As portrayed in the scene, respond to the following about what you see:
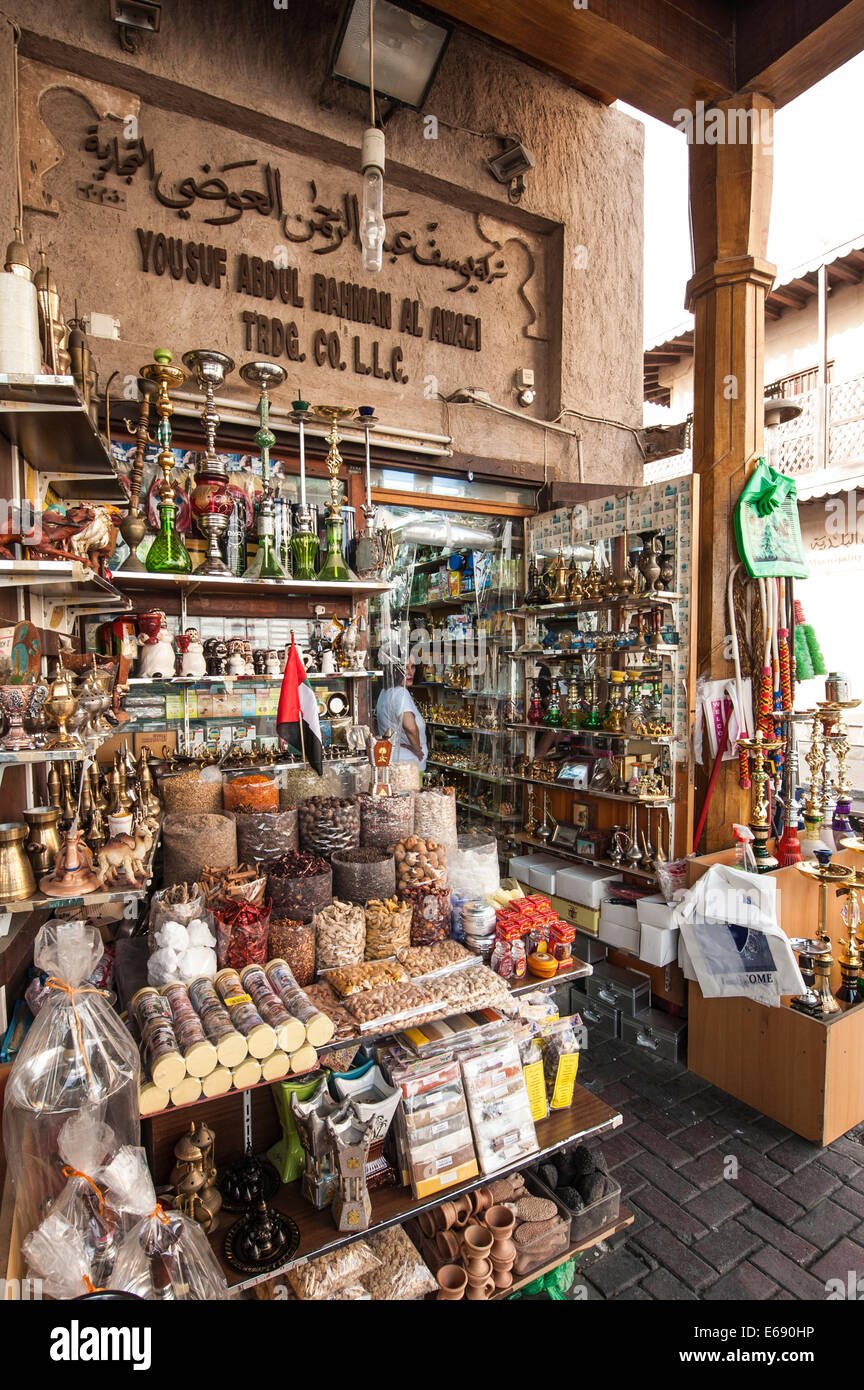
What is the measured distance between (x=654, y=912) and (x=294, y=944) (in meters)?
2.08

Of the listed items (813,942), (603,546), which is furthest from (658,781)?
(603,546)

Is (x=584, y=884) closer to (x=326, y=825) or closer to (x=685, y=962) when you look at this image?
(x=685, y=962)

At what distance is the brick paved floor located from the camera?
2.02m

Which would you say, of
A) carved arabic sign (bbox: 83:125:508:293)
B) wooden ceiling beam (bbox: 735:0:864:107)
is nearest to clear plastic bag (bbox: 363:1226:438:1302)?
carved arabic sign (bbox: 83:125:508:293)

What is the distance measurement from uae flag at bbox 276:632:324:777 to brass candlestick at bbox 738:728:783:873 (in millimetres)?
2027

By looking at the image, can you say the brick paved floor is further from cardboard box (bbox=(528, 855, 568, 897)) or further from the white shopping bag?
cardboard box (bbox=(528, 855, 568, 897))

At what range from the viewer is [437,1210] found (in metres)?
1.92

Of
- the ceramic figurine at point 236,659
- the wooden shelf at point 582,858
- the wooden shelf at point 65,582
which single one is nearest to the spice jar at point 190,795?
the wooden shelf at point 65,582

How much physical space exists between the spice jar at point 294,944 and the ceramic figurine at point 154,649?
4.09ft

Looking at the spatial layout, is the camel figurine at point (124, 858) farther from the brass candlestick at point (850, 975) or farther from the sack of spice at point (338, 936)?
the brass candlestick at point (850, 975)

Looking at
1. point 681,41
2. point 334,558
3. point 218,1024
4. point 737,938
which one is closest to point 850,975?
point 737,938

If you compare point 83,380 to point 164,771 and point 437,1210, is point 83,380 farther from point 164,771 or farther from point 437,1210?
point 437,1210

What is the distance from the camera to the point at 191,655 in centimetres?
287

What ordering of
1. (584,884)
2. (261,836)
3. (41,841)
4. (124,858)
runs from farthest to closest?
1. (584,884)
2. (261,836)
3. (124,858)
4. (41,841)
